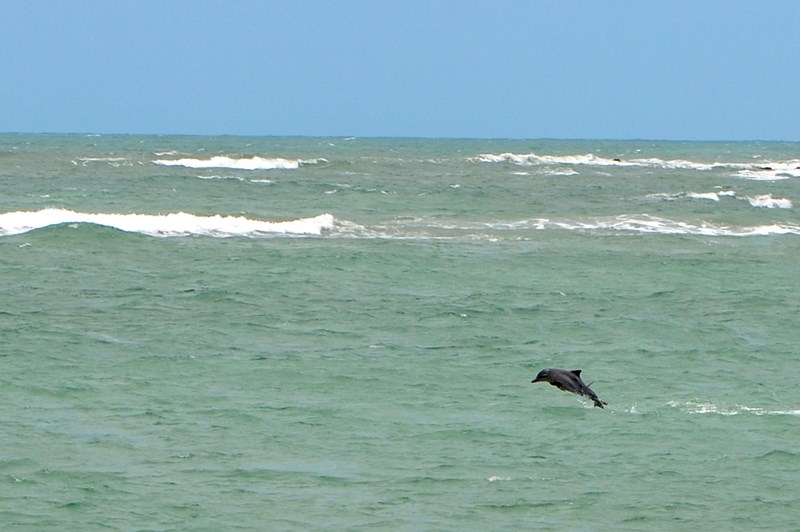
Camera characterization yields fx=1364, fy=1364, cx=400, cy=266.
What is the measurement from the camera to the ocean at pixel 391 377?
28.9ft

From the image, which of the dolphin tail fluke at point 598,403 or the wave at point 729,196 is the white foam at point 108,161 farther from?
the dolphin tail fluke at point 598,403

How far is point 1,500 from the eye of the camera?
8.55 meters

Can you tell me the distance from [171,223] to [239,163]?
120 feet

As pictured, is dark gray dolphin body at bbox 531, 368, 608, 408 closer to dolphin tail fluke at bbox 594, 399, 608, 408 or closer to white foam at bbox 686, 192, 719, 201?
dolphin tail fluke at bbox 594, 399, 608, 408

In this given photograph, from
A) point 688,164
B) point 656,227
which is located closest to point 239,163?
point 688,164

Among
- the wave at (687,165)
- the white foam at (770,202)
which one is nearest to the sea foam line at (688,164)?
the wave at (687,165)

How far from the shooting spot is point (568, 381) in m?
11.8

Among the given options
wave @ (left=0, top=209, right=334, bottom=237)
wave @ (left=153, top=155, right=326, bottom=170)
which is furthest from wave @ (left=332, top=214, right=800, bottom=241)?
wave @ (left=153, top=155, right=326, bottom=170)

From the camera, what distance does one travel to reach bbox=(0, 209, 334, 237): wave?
86.7 feet

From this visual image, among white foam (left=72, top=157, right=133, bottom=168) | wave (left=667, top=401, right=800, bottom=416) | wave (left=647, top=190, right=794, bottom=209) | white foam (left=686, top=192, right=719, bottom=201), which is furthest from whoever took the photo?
white foam (left=72, top=157, right=133, bottom=168)

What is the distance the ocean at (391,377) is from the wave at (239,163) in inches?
1255

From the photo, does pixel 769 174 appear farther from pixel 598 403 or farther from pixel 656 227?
pixel 598 403

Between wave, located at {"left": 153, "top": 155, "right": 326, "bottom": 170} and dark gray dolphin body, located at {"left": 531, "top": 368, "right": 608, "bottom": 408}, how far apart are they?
1873 inches

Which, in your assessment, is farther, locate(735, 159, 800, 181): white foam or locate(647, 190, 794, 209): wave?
locate(735, 159, 800, 181): white foam
